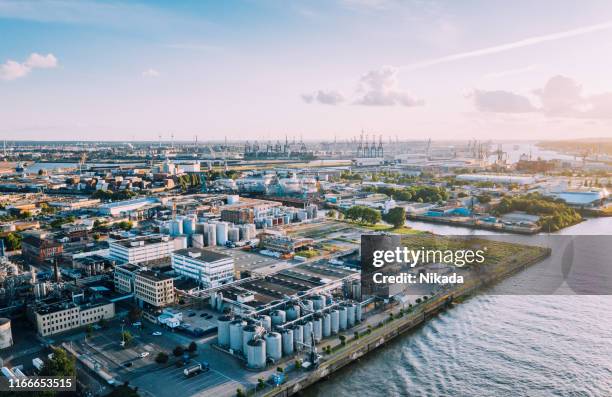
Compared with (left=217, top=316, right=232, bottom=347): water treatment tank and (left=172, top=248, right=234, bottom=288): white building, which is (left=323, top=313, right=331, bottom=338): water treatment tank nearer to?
(left=217, top=316, right=232, bottom=347): water treatment tank

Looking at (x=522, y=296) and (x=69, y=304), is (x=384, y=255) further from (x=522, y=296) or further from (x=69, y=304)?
(x=69, y=304)

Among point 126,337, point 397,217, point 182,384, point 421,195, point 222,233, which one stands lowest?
point 182,384

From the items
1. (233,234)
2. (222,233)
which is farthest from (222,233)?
(233,234)

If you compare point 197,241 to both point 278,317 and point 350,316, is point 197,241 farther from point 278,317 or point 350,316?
point 350,316

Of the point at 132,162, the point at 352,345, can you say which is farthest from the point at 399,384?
the point at 132,162

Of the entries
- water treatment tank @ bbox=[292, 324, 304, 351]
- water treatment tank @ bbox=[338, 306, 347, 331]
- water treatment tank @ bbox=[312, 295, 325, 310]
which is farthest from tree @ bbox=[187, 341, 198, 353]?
water treatment tank @ bbox=[338, 306, 347, 331]

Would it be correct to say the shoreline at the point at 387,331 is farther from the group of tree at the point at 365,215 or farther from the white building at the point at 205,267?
the group of tree at the point at 365,215

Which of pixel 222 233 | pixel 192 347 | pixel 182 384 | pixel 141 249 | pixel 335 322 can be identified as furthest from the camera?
pixel 222 233
